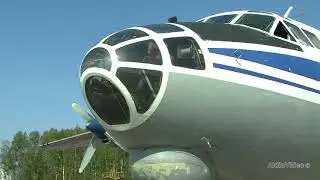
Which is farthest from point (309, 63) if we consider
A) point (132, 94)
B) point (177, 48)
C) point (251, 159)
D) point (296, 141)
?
point (132, 94)

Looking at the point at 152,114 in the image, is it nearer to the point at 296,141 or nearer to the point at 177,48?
the point at 177,48

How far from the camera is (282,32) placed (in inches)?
404

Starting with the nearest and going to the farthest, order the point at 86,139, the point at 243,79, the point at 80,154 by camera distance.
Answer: the point at 243,79 → the point at 86,139 → the point at 80,154

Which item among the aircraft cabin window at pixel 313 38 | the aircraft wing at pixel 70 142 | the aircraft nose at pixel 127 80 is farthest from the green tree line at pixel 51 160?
the aircraft nose at pixel 127 80

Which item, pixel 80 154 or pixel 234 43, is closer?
pixel 234 43

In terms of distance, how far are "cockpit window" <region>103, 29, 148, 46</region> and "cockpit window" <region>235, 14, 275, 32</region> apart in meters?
2.65

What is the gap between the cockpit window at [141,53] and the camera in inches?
320

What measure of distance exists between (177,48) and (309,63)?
289 centimetres

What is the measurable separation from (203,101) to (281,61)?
1865mm

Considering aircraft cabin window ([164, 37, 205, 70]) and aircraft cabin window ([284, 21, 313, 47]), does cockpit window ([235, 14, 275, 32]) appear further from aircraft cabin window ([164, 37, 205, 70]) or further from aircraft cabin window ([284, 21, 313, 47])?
aircraft cabin window ([164, 37, 205, 70])

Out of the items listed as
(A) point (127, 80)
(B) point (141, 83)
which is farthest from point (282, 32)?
(A) point (127, 80)

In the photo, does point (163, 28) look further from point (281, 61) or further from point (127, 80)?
point (281, 61)

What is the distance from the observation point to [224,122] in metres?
8.45

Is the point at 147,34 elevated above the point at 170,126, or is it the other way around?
the point at 147,34
